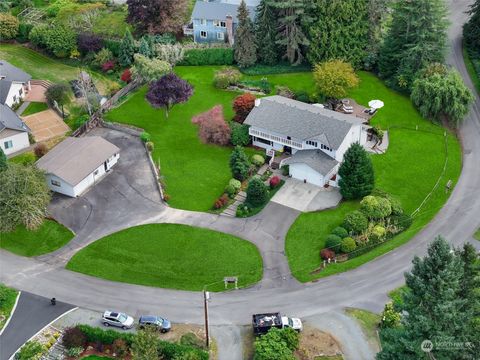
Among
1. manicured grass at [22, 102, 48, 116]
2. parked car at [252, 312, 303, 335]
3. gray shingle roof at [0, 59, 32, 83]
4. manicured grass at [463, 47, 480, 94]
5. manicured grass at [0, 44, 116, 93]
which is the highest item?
manicured grass at [463, 47, 480, 94]

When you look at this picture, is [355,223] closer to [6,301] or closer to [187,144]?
[187,144]

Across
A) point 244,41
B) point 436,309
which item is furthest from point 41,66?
point 436,309

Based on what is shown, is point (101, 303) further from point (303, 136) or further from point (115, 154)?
point (303, 136)

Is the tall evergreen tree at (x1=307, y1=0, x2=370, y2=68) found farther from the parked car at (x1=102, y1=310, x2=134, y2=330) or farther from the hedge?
the parked car at (x1=102, y1=310, x2=134, y2=330)

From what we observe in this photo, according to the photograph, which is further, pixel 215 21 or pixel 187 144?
pixel 215 21

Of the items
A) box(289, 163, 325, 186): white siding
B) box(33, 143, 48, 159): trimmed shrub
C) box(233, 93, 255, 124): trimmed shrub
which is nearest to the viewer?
box(289, 163, 325, 186): white siding

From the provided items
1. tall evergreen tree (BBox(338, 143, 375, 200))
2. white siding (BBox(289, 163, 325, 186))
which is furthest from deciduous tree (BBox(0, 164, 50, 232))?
tall evergreen tree (BBox(338, 143, 375, 200))

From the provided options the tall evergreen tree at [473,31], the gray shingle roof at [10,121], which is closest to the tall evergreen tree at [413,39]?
the tall evergreen tree at [473,31]
